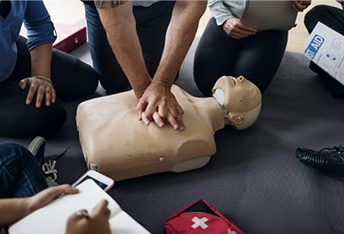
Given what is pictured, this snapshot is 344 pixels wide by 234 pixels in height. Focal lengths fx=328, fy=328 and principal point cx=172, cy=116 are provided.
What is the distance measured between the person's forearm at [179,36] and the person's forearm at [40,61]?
425 mm

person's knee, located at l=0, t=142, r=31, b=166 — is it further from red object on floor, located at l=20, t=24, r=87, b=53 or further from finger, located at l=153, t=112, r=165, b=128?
red object on floor, located at l=20, t=24, r=87, b=53

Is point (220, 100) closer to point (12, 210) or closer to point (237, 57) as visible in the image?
point (237, 57)

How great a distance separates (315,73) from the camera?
1.57 metres

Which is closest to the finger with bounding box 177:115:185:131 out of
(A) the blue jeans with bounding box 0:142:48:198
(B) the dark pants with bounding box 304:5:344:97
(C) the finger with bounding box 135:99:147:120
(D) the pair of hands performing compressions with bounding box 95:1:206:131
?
(D) the pair of hands performing compressions with bounding box 95:1:206:131

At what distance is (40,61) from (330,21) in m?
1.21

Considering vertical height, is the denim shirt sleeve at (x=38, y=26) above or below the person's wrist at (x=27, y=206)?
above

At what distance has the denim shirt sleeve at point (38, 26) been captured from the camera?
44.6 inches

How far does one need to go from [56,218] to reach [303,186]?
800 millimetres

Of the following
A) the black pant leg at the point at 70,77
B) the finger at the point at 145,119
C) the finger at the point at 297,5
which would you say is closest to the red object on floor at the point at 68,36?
the black pant leg at the point at 70,77

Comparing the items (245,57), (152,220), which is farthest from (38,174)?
(245,57)

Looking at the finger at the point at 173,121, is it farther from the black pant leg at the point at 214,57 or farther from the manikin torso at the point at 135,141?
the black pant leg at the point at 214,57

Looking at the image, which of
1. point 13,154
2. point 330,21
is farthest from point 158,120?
point 330,21

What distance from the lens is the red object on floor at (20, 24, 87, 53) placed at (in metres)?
1.55

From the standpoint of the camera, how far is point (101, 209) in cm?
50
